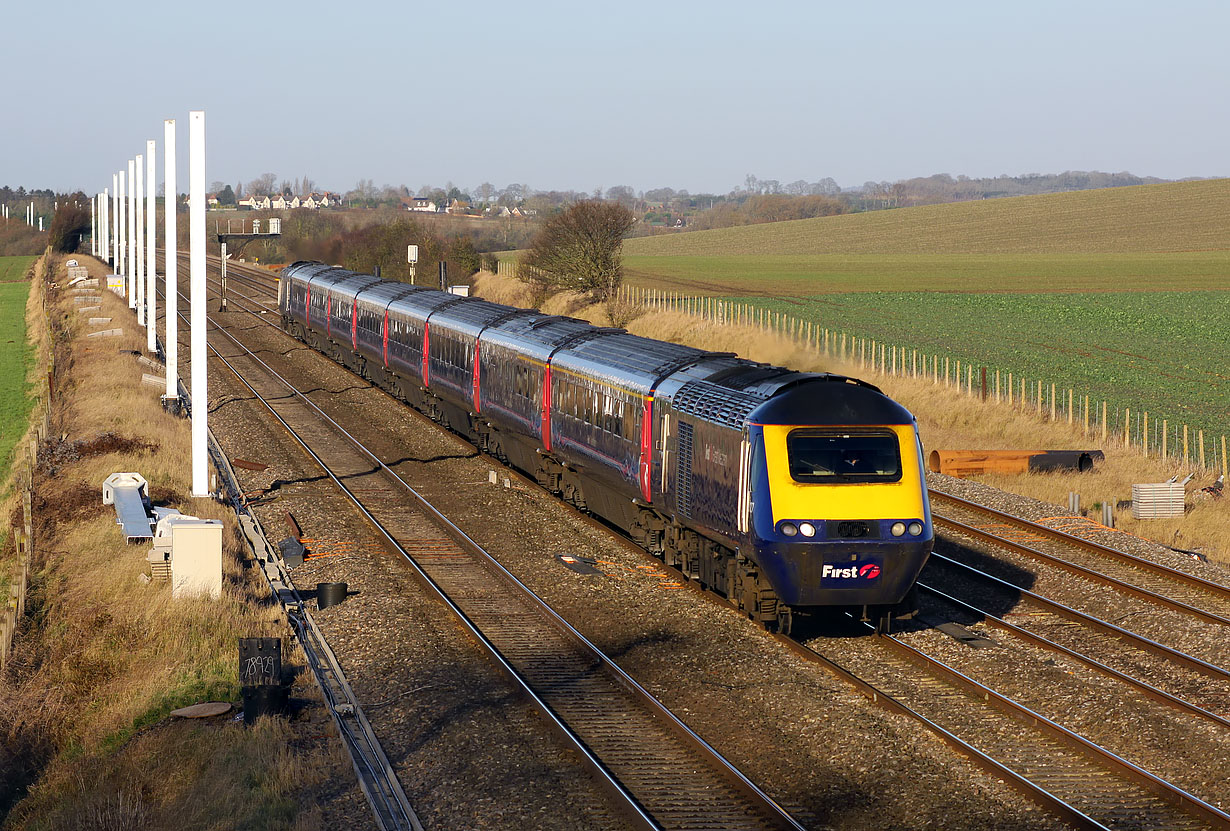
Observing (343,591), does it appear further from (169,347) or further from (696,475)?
(169,347)

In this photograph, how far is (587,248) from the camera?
5888cm

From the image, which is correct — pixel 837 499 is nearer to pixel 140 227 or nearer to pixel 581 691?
pixel 581 691

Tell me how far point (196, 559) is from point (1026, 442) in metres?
21.5

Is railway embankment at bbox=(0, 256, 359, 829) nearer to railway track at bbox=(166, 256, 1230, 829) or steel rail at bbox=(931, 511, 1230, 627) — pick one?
railway track at bbox=(166, 256, 1230, 829)

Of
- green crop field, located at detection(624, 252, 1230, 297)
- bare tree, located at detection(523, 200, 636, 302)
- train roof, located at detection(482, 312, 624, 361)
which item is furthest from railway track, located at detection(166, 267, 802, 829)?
green crop field, located at detection(624, 252, 1230, 297)

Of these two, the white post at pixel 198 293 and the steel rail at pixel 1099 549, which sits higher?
the white post at pixel 198 293

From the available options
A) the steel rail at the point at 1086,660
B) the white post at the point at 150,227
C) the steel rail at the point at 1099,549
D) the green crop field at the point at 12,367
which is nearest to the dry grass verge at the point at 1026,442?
the steel rail at the point at 1099,549

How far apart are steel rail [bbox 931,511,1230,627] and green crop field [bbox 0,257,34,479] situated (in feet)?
70.1

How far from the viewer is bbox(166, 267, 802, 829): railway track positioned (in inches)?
438

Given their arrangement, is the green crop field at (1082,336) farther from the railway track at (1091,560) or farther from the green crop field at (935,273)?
the railway track at (1091,560)

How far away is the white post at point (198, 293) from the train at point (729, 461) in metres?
6.00

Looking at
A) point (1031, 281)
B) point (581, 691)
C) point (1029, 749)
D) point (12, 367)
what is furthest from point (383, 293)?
point (1031, 281)

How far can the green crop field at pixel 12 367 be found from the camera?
36344mm

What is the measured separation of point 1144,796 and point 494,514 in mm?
14167
